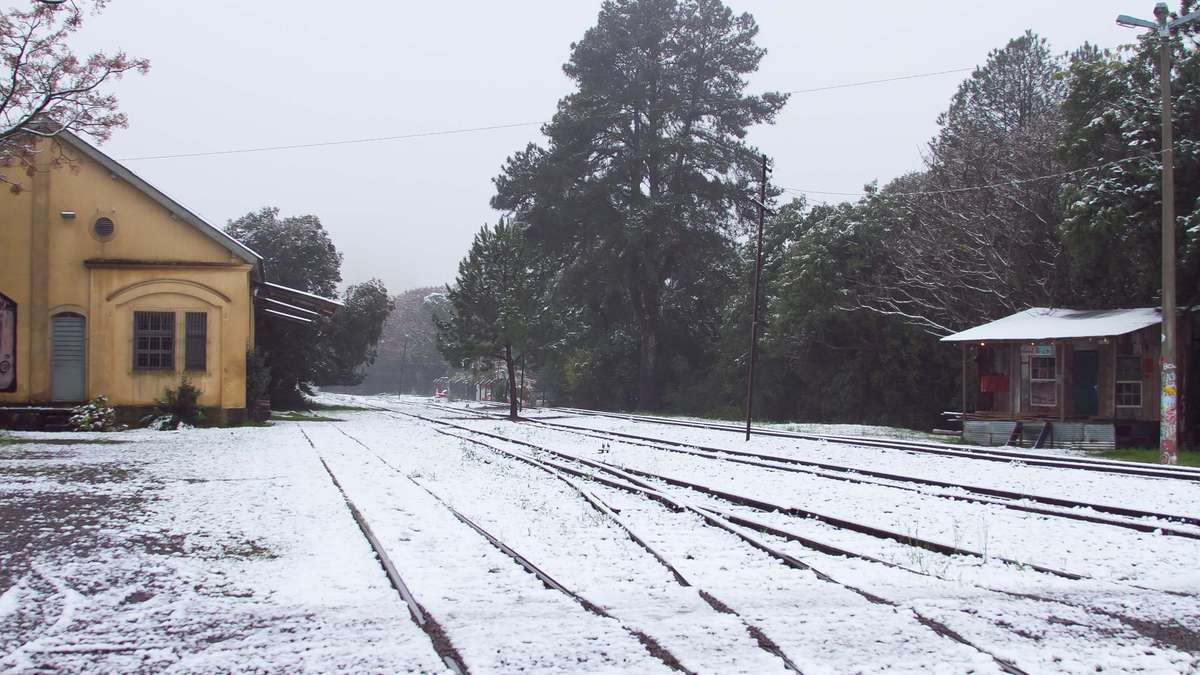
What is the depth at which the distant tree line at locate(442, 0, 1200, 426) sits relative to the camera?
2331cm

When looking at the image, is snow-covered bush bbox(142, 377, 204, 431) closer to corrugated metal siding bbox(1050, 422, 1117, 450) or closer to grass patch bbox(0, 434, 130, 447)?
grass patch bbox(0, 434, 130, 447)

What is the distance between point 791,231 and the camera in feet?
145

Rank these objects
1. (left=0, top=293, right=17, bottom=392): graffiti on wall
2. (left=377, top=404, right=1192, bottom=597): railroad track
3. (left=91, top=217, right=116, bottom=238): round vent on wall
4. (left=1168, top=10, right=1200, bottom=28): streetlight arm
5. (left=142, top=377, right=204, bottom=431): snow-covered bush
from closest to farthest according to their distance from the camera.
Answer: (left=377, top=404, right=1192, bottom=597): railroad track, (left=1168, top=10, right=1200, bottom=28): streetlight arm, (left=0, top=293, right=17, bottom=392): graffiti on wall, (left=142, top=377, right=204, bottom=431): snow-covered bush, (left=91, top=217, right=116, bottom=238): round vent on wall

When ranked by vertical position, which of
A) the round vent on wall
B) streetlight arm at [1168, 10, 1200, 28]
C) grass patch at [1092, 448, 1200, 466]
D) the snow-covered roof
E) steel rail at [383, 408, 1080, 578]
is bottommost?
grass patch at [1092, 448, 1200, 466]

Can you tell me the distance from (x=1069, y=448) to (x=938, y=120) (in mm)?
31501

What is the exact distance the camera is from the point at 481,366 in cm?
3925

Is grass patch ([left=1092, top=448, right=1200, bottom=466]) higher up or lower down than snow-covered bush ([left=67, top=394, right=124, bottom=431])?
lower down

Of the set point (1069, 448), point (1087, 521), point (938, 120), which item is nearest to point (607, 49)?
point (938, 120)

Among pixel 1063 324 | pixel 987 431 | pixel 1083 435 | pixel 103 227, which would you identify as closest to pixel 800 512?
pixel 1083 435

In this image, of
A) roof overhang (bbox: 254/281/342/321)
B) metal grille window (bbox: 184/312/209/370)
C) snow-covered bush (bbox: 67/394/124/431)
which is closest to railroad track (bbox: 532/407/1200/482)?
roof overhang (bbox: 254/281/342/321)

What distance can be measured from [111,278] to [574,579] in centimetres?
2265

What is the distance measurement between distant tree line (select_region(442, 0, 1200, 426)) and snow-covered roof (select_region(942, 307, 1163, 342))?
3.86ft

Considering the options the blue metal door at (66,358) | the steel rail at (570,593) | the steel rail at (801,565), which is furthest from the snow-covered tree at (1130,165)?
the blue metal door at (66,358)

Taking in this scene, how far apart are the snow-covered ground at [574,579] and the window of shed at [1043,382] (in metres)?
10.8
